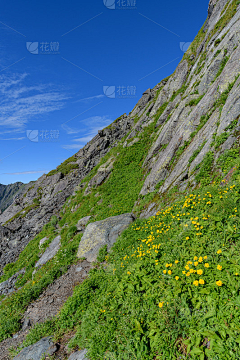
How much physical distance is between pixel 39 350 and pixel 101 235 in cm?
676

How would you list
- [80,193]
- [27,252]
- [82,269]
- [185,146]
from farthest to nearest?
1. [80,193]
2. [27,252]
3. [185,146]
4. [82,269]

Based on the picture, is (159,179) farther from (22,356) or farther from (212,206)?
(22,356)

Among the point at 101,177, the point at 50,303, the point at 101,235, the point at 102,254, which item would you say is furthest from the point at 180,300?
the point at 101,177

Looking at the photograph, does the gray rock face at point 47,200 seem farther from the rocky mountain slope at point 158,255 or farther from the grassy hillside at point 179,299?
the grassy hillside at point 179,299

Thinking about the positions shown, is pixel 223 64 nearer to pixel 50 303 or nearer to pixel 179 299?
pixel 179 299

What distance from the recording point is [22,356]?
20.2 ft

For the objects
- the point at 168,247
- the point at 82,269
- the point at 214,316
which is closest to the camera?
the point at 214,316

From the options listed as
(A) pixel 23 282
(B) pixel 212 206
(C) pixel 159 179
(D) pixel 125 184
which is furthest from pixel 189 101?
(A) pixel 23 282

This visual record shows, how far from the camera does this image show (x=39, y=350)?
604cm

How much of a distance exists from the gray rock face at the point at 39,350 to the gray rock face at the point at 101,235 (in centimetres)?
524

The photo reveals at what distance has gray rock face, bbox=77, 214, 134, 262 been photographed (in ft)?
38.7

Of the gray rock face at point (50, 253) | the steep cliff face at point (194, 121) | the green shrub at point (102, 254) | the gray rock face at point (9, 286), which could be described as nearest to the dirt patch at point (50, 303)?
the green shrub at point (102, 254)

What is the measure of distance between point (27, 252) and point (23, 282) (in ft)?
22.3

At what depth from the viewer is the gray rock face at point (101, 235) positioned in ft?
38.7
